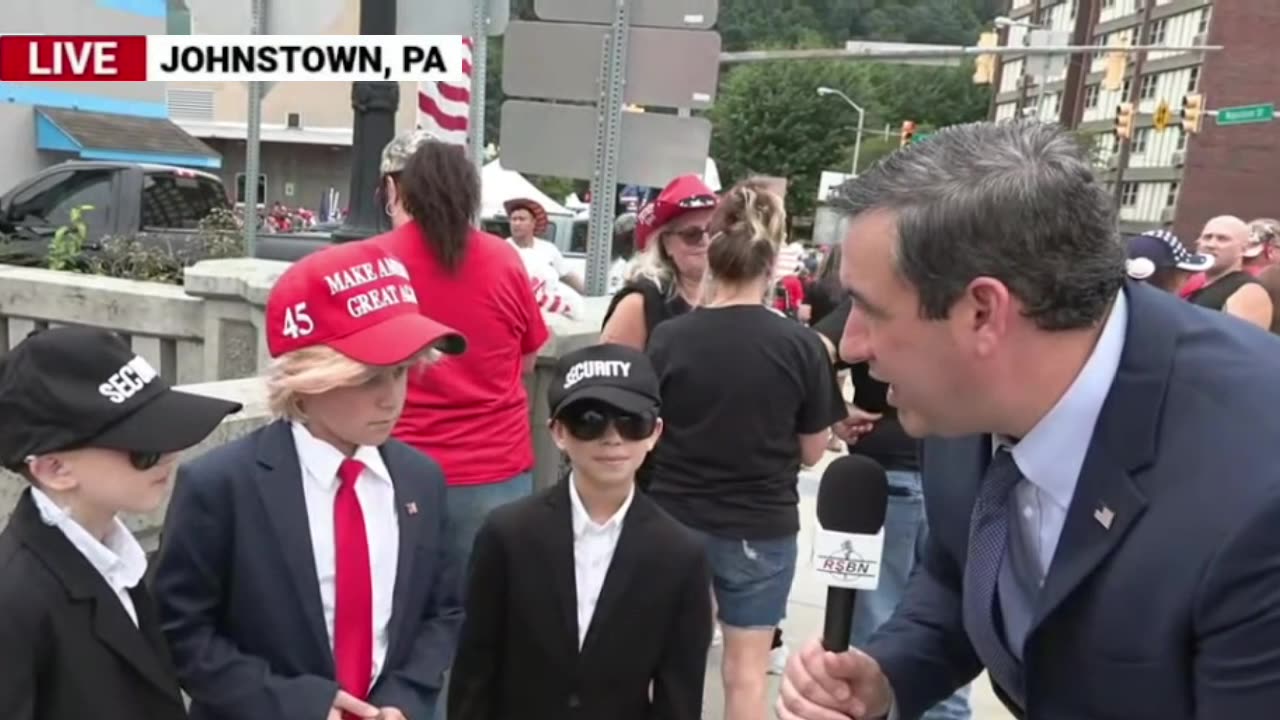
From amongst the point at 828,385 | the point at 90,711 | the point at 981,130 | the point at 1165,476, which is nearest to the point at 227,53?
the point at 828,385

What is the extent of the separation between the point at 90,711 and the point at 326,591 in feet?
1.80

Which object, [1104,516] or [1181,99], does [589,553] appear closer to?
[1104,516]

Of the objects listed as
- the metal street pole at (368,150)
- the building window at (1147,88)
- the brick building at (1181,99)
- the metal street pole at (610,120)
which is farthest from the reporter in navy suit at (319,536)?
the building window at (1147,88)

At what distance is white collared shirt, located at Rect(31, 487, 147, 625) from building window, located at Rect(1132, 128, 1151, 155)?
7035 centimetres

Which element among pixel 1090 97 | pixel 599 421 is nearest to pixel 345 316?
pixel 599 421

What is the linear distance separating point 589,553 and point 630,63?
303 centimetres

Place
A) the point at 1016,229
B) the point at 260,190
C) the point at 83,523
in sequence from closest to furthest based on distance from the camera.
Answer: the point at 1016,229, the point at 83,523, the point at 260,190

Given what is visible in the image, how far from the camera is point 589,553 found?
9.60 feet

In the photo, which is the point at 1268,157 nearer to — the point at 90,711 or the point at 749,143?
the point at 749,143

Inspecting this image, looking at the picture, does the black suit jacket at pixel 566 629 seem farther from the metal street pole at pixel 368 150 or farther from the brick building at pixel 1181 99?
the brick building at pixel 1181 99

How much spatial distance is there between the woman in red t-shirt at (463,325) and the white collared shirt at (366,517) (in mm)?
993

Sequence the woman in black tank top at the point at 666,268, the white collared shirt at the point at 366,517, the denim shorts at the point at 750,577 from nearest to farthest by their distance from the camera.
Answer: the white collared shirt at the point at 366,517, the denim shorts at the point at 750,577, the woman in black tank top at the point at 666,268

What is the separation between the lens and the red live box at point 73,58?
4.67 m

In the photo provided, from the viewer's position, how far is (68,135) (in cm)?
2327
